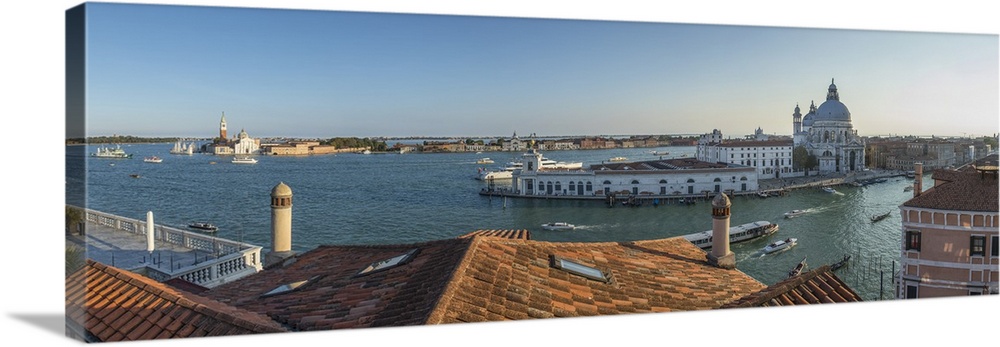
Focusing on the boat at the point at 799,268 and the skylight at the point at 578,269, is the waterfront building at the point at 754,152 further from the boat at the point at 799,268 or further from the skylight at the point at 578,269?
the skylight at the point at 578,269

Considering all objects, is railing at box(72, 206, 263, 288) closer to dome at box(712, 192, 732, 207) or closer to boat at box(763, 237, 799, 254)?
dome at box(712, 192, 732, 207)

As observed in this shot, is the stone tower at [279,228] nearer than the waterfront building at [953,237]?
Yes

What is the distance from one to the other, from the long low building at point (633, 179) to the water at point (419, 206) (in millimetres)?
155

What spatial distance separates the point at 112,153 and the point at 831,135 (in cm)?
424

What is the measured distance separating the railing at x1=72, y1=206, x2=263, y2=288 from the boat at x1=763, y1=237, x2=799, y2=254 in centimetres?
441

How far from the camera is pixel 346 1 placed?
3.24 metres

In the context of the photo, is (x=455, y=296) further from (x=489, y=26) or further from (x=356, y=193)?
(x=356, y=193)

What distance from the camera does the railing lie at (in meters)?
3.80

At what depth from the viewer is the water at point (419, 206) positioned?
427cm

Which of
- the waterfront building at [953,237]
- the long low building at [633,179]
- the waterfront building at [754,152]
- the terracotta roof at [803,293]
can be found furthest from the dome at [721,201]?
the long low building at [633,179]

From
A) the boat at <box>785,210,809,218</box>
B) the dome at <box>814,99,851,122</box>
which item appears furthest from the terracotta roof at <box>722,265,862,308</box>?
the boat at <box>785,210,809,218</box>

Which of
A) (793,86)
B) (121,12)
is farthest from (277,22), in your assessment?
(793,86)

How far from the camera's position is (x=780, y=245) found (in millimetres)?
6441

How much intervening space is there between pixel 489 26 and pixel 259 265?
2043 millimetres
